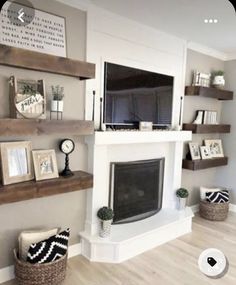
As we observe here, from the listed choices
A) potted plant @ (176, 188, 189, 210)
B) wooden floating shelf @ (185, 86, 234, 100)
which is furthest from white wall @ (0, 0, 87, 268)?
wooden floating shelf @ (185, 86, 234, 100)

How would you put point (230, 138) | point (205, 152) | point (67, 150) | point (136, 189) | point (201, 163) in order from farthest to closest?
point (230, 138) → point (205, 152) → point (201, 163) → point (136, 189) → point (67, 150)

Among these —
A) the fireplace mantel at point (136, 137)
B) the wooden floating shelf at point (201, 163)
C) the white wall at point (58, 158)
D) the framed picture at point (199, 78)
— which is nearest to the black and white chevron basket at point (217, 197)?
the wooden floating shelf at point (201, 163)

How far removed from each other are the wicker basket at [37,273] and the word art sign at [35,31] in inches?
68.6

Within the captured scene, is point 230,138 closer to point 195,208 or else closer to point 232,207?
point 232,207

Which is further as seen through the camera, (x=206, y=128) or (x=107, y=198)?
(x=206, y=128)

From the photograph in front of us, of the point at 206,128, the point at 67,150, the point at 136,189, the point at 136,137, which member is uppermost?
the point at 206,128

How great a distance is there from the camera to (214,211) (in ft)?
12.2

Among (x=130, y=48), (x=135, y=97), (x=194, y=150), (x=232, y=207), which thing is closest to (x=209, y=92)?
(x=194, y=150)

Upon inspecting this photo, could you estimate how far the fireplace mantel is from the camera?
2562 millimetres

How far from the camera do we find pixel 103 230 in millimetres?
2617

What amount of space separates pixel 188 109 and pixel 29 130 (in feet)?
8.10

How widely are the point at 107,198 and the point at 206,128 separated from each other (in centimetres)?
186

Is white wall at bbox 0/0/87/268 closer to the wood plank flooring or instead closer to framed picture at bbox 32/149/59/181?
framed picture at bbox 32/149/59/181

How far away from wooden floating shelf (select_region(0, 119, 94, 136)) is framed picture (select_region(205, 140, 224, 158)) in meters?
2.35
